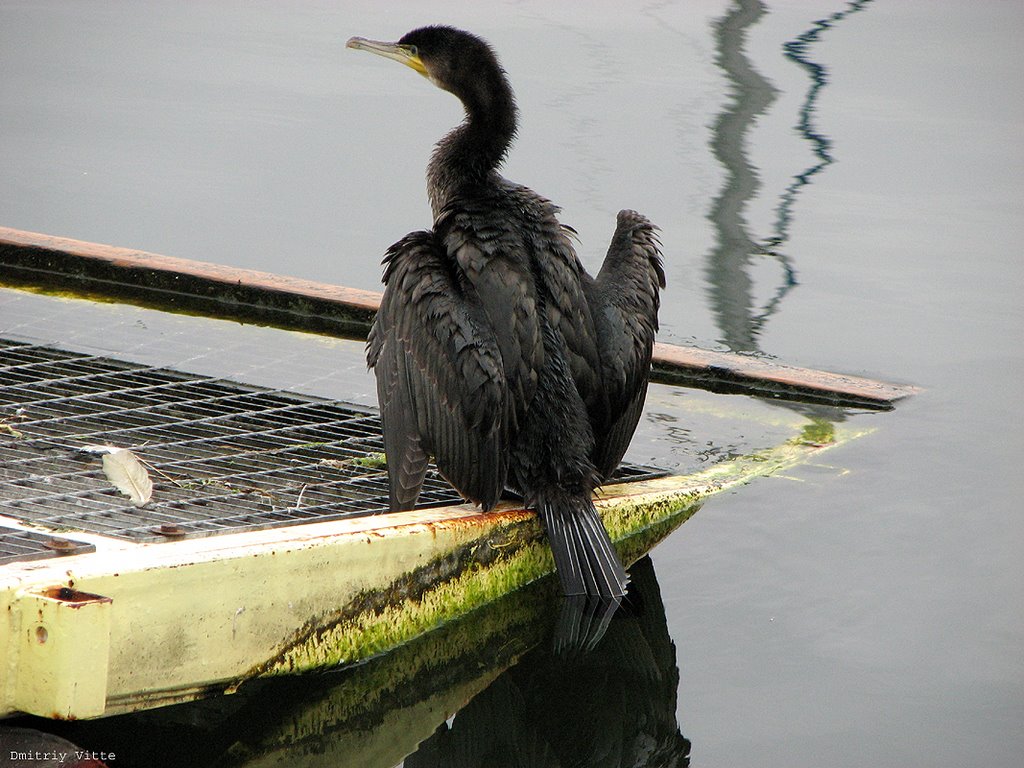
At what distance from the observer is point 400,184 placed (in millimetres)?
8766

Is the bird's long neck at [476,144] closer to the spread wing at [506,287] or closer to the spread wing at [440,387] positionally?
the spread wing at [506,287]

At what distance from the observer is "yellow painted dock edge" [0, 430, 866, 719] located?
3035 mm

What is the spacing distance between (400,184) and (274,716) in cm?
540

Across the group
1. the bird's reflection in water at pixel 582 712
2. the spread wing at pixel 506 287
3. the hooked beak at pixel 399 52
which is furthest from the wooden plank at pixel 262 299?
the bird's reflection in water at pixel 582 712

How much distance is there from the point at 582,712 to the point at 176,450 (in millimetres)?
1625

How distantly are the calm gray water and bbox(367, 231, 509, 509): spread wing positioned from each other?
59cm

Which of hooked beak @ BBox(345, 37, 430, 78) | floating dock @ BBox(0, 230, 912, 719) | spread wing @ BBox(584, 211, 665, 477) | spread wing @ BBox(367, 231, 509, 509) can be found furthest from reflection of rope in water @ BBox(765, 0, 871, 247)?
spread wing @ BBox(367, 231, 509, 509)

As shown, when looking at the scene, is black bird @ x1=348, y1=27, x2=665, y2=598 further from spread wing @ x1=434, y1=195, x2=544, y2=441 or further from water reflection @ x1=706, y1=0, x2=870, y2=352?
water reflection @ x1=706, y1=0, x2=870, y2=352

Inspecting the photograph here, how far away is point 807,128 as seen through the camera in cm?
1064

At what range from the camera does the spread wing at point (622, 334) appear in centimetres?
455

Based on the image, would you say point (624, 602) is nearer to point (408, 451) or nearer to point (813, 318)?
point (408, 451)

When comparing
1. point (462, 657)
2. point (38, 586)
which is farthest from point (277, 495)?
point (38, 586)

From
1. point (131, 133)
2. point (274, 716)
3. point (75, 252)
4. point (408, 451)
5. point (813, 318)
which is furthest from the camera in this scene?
point (131, 133)

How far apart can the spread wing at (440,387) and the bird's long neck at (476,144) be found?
479mm
